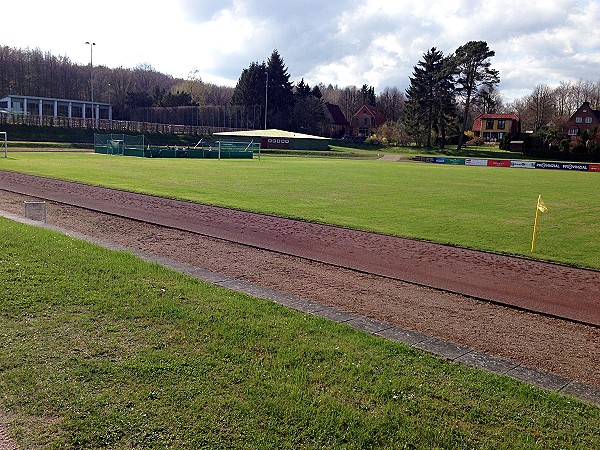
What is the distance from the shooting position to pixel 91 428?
4258mm

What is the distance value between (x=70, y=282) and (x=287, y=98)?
108318 mm

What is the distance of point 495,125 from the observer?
11488 centimetres

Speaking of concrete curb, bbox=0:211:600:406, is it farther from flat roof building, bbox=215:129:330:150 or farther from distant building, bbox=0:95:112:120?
distant building, bbox=0:95:112:120

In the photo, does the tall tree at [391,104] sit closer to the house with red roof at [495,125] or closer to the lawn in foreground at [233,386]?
the house with red roof at [495,125]

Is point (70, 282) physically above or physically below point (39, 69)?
below

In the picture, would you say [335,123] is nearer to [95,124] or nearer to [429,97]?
[429,97]

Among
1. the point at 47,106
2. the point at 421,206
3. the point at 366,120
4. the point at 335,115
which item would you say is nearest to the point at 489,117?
the point at 366,120

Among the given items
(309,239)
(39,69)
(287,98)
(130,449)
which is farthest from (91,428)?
(39,69)

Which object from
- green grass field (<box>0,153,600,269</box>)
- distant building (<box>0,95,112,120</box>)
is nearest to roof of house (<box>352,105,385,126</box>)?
distant building (<box>0,95,112,120</box>)

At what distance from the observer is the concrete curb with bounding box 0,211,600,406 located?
18.0ft

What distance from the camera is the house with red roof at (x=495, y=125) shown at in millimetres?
111812

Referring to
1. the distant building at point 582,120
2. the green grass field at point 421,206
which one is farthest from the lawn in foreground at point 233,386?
the distant building at point 582,120

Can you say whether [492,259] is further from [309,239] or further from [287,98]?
[287,98]

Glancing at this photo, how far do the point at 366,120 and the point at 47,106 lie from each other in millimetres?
69224
